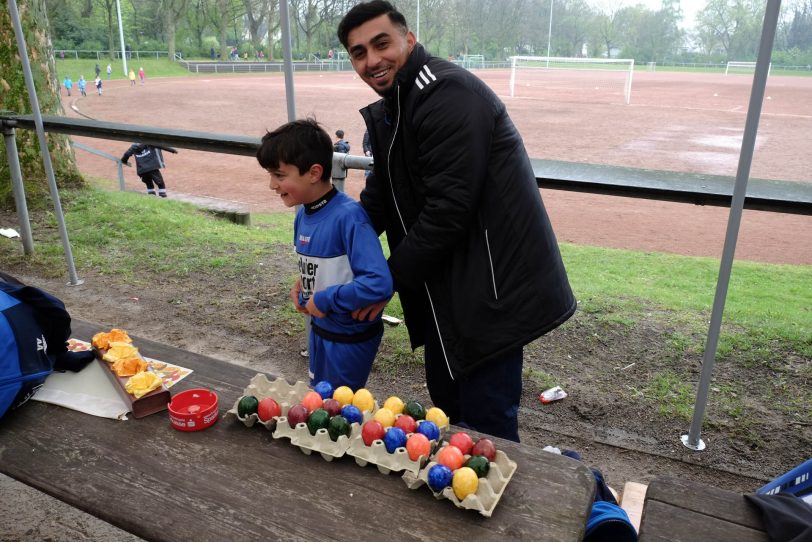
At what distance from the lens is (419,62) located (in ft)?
6.29

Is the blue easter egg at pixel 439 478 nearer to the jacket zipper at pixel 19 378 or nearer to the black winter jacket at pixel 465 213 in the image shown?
the black winter jacket at pixel 465 213

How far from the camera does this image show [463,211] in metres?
1.87

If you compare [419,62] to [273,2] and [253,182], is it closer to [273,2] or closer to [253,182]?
[253,182]

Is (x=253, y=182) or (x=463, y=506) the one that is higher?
(x=463, y=506)

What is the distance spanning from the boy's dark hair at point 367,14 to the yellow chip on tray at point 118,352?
122cm

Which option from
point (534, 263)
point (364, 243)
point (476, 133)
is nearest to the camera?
point (476, 133)

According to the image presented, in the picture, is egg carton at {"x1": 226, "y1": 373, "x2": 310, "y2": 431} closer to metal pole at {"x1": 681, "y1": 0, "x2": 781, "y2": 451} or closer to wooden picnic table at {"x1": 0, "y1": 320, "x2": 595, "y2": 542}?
wooden picnic table at {"x1": 0, "y1": 320, "x2": 595, "y2": 542}

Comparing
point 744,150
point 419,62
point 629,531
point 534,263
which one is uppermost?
point 419,62

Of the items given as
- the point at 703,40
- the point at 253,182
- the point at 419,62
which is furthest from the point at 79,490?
the point at 703,40

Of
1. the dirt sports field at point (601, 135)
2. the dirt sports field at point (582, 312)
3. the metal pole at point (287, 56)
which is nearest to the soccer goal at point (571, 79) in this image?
the dirt sports field at point (601, 135)

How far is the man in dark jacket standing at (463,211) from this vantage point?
1834 mm

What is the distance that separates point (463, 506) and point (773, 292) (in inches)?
228

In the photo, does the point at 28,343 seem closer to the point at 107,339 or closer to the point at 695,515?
the point at 107,339

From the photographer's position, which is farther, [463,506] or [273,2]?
[273,2]
